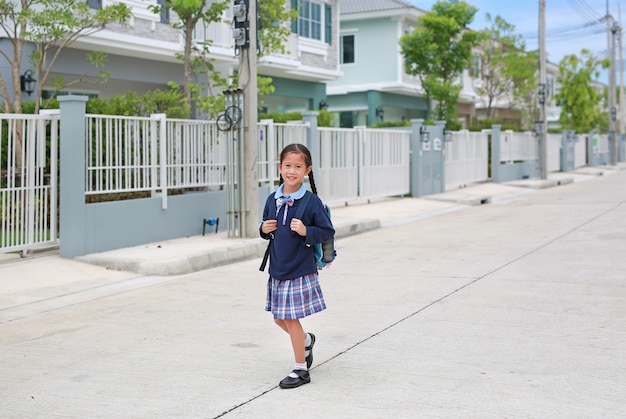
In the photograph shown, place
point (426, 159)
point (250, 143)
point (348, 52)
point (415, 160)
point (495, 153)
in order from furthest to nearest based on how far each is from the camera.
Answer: point (348, 52), point (495, 153), point (426, 159), point (415, 160), point (250, 143)

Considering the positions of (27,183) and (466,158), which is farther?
(466,158)

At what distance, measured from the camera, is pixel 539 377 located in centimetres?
551

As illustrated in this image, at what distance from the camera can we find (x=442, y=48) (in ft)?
96.2

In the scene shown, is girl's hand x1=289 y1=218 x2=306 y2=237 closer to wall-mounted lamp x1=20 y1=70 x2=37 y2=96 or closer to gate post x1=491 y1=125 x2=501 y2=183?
wall-mounted lamp x1=20 y1=70 x2=37 y2=96

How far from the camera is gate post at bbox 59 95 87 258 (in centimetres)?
1112

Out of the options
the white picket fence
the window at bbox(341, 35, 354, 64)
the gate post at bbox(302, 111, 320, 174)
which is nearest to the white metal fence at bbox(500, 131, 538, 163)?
the window at bbox(341, 35, 354, 64)

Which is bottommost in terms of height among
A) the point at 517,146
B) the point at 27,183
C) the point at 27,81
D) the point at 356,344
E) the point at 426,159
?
the point at 356,344

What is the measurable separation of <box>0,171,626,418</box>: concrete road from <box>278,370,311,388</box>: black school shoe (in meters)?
0.07

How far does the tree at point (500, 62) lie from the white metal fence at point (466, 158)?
38.8ft

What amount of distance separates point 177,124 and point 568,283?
669cm

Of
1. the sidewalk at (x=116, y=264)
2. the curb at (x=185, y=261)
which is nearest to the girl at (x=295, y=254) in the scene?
the sidewalk at (x=116, y=264)

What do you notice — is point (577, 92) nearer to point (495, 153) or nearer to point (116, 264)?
point (495, 153)

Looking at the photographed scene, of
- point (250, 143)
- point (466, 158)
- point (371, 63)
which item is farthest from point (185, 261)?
point (371, 63)

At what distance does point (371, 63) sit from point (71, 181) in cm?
2551
